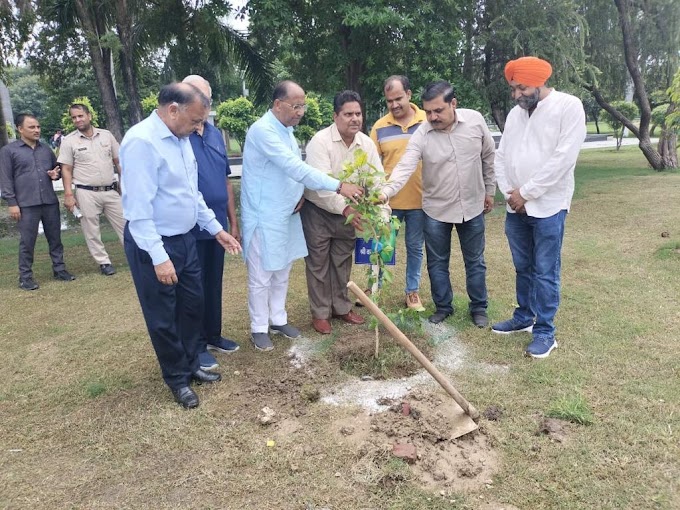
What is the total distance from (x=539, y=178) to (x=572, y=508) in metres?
2.05

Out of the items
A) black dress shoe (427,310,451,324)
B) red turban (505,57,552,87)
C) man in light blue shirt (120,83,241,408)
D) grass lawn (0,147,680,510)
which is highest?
red turban (505,57,552,87)

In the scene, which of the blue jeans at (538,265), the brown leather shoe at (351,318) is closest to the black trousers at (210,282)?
the brown leather shoe at (351,318)

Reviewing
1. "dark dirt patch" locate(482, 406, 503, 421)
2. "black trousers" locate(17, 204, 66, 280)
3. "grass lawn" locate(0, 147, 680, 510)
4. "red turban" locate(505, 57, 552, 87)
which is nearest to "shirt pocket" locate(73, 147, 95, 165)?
"black trousers" locate(17, 204, 66, 280)

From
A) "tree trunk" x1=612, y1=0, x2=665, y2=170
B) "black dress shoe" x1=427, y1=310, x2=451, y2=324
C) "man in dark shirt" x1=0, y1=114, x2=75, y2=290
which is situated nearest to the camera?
"black dress shoe" x1=427, y1=310, x2=451, y2=324

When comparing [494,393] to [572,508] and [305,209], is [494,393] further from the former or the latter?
[305,209]

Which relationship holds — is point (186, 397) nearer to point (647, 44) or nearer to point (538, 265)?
point (538, 265)

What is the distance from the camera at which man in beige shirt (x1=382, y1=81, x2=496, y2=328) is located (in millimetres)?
4098

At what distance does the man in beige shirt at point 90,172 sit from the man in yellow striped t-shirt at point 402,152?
3.43m

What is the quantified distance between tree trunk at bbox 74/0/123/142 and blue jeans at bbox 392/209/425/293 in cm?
734

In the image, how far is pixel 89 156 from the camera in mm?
6270

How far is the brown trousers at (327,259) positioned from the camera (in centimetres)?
433

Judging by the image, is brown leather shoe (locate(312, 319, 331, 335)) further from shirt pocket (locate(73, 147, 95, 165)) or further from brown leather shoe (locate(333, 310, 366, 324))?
shirt pocket (locate(73, 147, 95, 165))

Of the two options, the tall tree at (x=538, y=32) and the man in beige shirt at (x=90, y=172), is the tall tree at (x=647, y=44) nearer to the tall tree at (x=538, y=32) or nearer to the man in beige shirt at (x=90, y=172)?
the tall tree at (x=538, y=32)

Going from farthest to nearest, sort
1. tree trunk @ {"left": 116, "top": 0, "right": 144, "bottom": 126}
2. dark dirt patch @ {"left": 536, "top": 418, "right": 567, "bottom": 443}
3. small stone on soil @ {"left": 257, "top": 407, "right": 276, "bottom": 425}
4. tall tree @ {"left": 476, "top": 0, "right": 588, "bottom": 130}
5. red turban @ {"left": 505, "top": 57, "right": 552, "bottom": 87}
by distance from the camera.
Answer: tall tree @ {"left": 476, "top": 0, "right": 588, "bottom": 130} → tree trunk @ {"left": 116, "top": 0, "right": 144, "bottom": 126} → red turban @ {"left": 505, "top": 57, "right": 552, "bottom": 87} → small stone on soil @ {"left": 257, "top": 407, "right": 276, "bottom": 425} → dark dirt patch @ {"left": 536, "top": 418, "right": 567, "bottom": 443}
